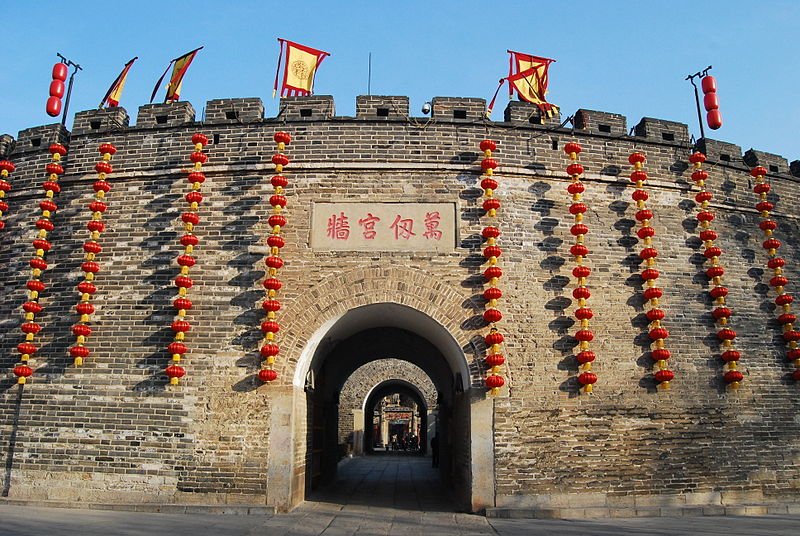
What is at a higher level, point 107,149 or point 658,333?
point 107,149

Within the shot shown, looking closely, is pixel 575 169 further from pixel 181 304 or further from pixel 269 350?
pixel 181 304

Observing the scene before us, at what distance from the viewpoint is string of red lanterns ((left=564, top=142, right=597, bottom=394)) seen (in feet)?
24.2

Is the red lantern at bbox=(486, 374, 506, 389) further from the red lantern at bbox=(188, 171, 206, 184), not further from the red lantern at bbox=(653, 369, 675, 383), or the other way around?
the red lantern at bbox=(188, 171, 206, 184)

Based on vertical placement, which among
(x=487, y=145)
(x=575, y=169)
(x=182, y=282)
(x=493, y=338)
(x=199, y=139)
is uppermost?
(x=199, y=139)

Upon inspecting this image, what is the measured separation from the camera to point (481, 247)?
786 centimetres

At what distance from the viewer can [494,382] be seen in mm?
7262

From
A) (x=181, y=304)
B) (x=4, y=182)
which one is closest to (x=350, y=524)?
(x=181, y=304)

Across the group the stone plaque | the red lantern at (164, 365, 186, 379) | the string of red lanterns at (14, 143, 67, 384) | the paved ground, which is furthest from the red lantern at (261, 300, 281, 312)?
the string of red lanterns at (14, 143, 67, 384)

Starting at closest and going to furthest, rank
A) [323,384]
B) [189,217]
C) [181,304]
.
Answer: [181,304], [189,217], [323,384]

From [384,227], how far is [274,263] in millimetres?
1543

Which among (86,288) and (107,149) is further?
(107,149)

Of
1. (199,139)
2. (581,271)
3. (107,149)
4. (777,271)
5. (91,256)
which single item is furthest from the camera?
(777,271)

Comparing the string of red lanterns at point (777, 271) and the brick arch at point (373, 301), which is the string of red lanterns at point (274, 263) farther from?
the string of red lanterns at point (777, 271)

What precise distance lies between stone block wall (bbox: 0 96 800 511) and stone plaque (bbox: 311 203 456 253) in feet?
0.48
